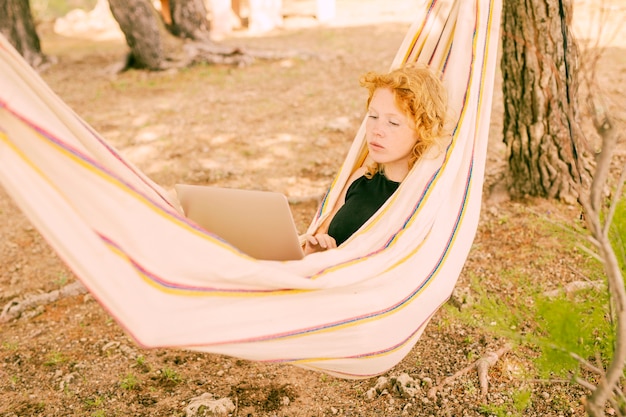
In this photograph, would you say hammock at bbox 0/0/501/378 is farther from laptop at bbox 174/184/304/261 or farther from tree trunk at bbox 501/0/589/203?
tree trunk at bbox 501/0/589/203

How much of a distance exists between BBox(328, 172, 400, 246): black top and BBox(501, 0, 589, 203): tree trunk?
0.82m

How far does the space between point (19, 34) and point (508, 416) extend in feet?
19.8

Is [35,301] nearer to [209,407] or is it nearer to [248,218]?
[209,407]

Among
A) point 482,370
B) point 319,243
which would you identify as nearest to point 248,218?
point 319,243

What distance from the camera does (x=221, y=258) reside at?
1205 millimetres

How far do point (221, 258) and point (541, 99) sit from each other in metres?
1.75

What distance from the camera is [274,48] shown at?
20.7 feet

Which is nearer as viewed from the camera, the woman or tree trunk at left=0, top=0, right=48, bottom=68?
the woman

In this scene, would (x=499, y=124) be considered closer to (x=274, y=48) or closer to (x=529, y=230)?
(x=529, y=230)

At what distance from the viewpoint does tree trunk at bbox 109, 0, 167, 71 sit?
5.16 meters

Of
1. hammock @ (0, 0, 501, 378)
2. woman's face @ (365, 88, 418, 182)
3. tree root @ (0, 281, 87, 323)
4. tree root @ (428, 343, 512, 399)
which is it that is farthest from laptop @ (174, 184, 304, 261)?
tree root @ (0, 281, 87, 323)

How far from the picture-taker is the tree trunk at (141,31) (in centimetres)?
516

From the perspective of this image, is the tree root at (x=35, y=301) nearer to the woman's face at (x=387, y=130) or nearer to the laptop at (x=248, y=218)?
the laptop at (x=248, y=218)

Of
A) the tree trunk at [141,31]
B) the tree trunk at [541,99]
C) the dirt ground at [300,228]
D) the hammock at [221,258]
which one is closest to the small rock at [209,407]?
the dirt ground at [300,228]
